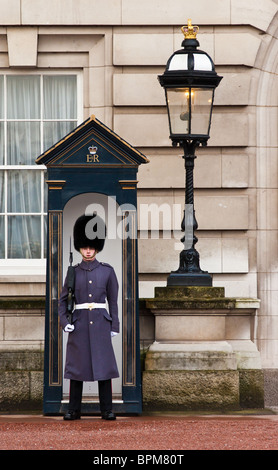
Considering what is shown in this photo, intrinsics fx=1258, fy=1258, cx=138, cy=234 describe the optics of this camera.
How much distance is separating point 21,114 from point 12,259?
5.00ft

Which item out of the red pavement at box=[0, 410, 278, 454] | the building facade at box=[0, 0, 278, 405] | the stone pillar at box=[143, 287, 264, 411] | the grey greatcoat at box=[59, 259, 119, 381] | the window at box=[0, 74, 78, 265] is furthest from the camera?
the window at box=[0, 74, 78, 265]

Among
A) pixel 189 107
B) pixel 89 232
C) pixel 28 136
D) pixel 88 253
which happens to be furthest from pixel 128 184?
pixel 28 136

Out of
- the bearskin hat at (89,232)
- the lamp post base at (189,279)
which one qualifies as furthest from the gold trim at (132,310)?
the lamp post base at (189,279)

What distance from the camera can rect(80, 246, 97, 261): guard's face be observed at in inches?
424

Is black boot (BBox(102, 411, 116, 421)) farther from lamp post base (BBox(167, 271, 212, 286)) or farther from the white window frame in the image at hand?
the white window frame

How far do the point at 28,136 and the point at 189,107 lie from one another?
2386mm

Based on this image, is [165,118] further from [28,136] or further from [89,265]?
[89,265]

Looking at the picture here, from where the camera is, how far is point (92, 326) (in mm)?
10625

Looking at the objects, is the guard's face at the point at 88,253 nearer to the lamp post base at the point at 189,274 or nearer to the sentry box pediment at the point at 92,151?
the sentry box pediment at the point at 92,151

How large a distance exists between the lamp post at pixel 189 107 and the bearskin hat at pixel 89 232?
975 millimetres

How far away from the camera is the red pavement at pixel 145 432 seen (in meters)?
8.97

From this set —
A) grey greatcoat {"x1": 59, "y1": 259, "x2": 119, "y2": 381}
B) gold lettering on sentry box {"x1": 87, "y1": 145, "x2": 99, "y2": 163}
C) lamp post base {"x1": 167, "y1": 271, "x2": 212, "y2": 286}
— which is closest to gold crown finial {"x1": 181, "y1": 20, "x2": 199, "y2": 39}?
gold lettering on sentry box {"x1": 87, "y1": 145, "x2": 99, "y2": 163}

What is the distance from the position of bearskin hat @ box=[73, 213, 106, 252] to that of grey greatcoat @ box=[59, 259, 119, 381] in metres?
0.19
